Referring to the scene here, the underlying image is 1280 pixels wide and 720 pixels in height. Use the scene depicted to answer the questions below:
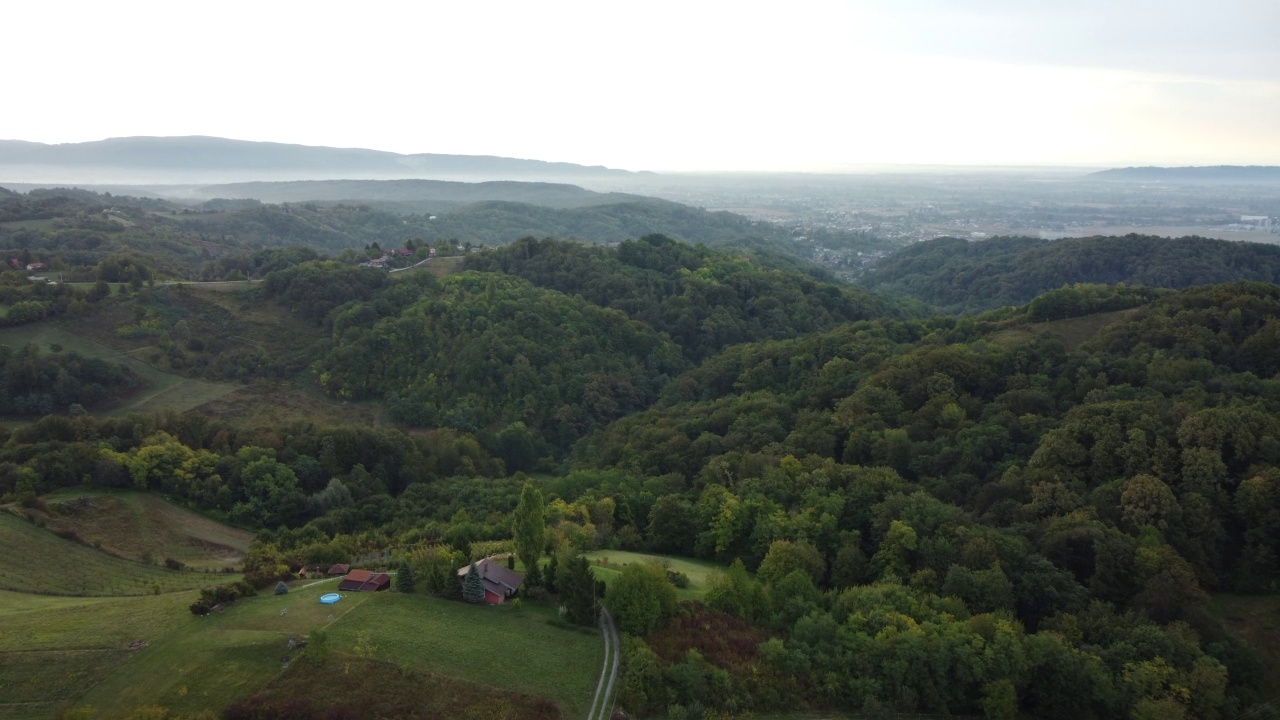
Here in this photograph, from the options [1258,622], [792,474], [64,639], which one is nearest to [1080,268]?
[792,474]

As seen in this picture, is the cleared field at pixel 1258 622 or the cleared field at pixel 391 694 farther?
the cleared field at pixel 1258 622

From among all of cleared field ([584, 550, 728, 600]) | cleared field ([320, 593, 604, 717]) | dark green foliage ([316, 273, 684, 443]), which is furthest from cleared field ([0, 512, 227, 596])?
dark green foliage ([316, 273, 684, 443])

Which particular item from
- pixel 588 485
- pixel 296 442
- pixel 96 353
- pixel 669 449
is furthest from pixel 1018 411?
pixel 96 353

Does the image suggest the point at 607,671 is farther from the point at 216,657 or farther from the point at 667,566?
the point at 216,657

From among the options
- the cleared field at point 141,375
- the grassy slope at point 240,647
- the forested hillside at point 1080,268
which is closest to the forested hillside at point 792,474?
the grassy slope at point 240,647

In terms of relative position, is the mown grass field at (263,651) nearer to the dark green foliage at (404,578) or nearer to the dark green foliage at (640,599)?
the dark green foliage at (404,578)

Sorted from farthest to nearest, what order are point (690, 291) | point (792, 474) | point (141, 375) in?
point (690, 291) → point (141, 375) → point (792, 474)
